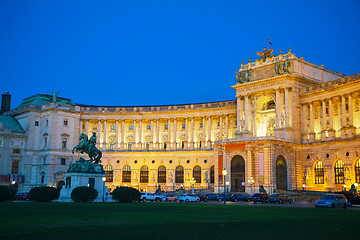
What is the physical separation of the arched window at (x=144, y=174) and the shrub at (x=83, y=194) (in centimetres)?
5390

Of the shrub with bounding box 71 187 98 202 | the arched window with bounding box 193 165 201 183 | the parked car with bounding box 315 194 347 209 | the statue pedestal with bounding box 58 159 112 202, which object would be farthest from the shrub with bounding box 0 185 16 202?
the arched window with bounding box 193 165 201 183

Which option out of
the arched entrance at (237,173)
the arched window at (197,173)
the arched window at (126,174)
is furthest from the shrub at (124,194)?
the arched window at (126,174)

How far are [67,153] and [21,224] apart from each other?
78.9 meters

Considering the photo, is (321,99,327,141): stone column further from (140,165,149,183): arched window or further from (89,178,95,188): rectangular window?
(89,178,95,188): rectangular window

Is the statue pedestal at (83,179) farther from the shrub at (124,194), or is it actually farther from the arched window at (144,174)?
the arched window at (144,174)

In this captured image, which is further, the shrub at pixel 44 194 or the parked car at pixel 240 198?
the parked car at pixel 240 198

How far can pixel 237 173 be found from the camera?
77125 millimetres

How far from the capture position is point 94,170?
49.6 metres

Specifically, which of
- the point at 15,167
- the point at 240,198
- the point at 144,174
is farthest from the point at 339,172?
the point at 15,167

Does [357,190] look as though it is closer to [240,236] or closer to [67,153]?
[240,236]

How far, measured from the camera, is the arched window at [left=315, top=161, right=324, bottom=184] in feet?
246

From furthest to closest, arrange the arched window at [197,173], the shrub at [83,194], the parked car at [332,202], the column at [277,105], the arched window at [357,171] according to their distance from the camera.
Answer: the arched window at [197,173], the column at [277,105], the arched window at [357,171], the shrub at [83,194], the parked car at [332,202]

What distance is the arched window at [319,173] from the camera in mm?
74988

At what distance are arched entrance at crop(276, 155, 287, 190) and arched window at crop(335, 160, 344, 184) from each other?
8991 mm
